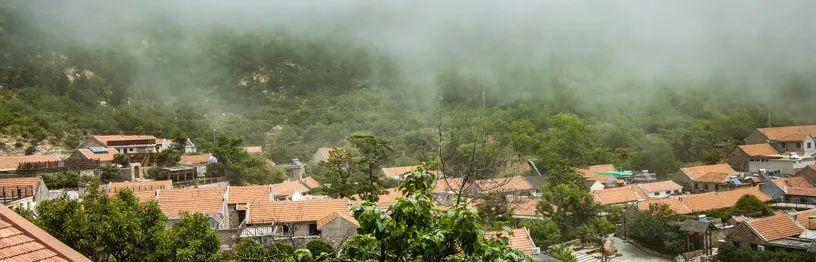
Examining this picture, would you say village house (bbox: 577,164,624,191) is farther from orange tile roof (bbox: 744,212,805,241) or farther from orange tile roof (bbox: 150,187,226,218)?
orange tile roof (bbox: 150,187,226,218)

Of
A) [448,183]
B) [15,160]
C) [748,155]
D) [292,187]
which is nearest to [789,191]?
[748,155]

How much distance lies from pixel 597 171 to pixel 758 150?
11.2m

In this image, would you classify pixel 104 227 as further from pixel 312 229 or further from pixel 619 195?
pixel 619 195

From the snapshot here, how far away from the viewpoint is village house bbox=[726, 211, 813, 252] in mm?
19531

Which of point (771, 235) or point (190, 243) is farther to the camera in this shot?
point (771, 235)

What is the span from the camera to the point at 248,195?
70.0ft

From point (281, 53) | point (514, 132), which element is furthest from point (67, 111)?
point (281, 53)

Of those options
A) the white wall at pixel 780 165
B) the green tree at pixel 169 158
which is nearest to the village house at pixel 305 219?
the green tree at pixel 169 158

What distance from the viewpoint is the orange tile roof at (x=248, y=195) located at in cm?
2088

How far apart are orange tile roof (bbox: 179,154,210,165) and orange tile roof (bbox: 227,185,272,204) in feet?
42.9

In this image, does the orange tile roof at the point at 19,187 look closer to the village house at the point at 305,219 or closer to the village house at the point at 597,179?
the village house at the point at 305,219

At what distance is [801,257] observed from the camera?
1769cm

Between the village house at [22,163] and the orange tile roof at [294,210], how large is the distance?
14035mm

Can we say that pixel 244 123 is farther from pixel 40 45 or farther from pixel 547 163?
pixel 547 163
